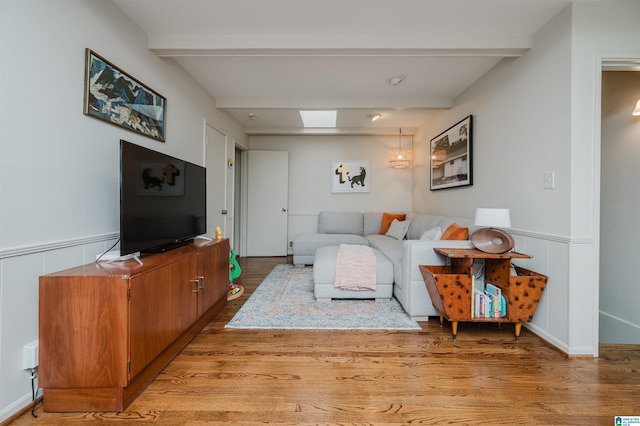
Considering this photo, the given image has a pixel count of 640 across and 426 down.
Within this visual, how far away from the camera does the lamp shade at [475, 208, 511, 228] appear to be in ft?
6.50

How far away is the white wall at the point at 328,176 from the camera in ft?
16.8

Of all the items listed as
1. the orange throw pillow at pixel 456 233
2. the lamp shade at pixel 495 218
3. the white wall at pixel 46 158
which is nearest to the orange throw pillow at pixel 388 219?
the orange throw pillow at pixel 456 233

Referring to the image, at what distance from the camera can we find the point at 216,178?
3578 millimetres

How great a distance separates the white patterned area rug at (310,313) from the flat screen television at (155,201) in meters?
0.87

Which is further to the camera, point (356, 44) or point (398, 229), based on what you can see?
point (398, 229)

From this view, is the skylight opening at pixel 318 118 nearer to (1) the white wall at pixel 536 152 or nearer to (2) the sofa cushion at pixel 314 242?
(2) the sofa cushion at pixel 314 242

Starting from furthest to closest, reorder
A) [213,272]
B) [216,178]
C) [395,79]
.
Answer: [216,178] < [395,79] < [213,272]

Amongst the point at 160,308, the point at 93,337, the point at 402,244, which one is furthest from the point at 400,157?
the point at 93,337

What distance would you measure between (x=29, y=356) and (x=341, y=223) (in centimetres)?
403

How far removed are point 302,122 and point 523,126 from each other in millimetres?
3141

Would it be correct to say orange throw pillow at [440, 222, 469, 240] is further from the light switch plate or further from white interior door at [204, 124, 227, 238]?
white interior door at [204, 124, 227, 238]

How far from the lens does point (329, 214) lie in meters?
4.95

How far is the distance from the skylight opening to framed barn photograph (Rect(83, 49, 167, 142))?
2321 mm

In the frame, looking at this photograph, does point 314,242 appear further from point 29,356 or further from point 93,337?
point 29,356
